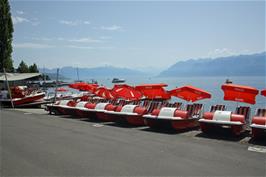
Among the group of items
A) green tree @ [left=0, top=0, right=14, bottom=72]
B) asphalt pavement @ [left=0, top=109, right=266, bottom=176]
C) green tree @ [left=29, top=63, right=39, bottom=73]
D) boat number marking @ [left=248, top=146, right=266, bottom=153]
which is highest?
green tree @ [left=0, top=0, right=14, bottom=72]

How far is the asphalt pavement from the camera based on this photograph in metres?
6.09

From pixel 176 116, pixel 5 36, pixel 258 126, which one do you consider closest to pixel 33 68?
pixel 5 36

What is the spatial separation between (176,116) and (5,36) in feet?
96.4

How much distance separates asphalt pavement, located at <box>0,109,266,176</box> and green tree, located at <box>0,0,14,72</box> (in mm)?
25991

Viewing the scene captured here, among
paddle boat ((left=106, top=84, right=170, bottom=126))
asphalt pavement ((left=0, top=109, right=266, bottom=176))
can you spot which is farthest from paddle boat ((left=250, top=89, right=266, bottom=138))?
paddle boat ((left=106, top=84, right=170, bottom=126))

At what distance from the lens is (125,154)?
7410 millimetres

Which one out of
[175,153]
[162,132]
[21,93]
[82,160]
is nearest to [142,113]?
[162,132]

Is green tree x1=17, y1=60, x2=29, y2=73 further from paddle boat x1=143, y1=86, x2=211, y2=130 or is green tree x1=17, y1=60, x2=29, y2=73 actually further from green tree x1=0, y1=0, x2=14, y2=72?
paddle boat x1=143, y1=86, x2=211, y2=130

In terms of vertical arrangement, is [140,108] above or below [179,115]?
above

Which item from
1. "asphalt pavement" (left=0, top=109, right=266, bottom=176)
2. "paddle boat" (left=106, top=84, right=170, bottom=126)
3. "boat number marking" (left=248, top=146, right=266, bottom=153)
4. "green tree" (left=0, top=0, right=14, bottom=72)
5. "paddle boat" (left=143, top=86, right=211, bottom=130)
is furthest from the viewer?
"green tree" (left=0, top=0, right=14, bottom=72)

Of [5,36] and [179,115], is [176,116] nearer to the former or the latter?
[179,115]

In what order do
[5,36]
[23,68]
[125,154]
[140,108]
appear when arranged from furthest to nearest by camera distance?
[23,68], [5,36], [140,108], [125,154]

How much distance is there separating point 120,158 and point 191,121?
5.17 meters

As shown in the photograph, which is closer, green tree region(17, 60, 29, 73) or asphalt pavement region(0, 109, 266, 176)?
asphalt pavement region(0, 109, 266, 176)
